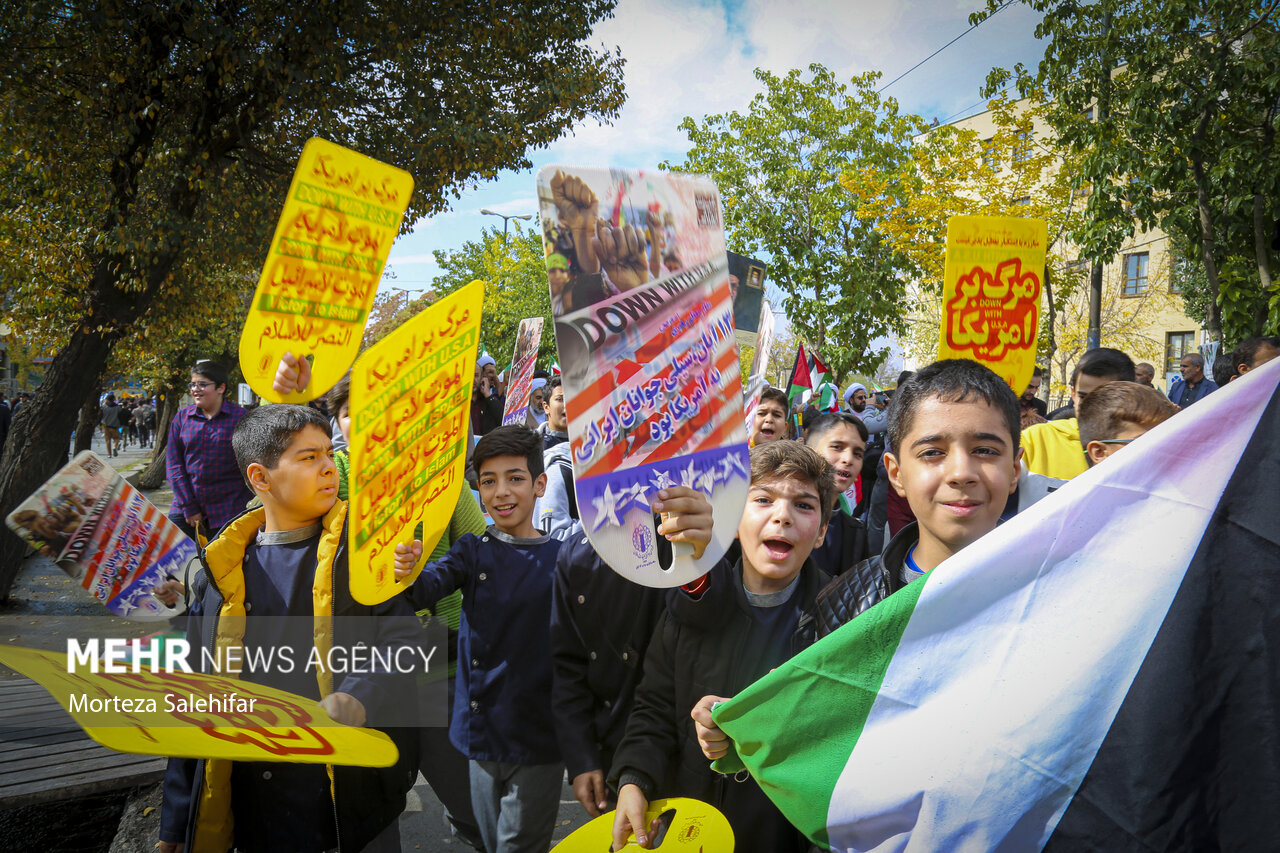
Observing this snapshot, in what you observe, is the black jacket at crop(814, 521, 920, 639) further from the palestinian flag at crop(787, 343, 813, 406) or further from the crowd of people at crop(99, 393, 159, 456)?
the crowd of people at crop(99, 393, 159, 456)

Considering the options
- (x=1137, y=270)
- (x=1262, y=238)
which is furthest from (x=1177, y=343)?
(x=1262, y=238)

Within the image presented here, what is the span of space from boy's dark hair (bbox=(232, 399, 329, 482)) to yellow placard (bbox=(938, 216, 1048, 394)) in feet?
10.1

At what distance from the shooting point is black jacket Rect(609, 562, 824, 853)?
6.38ft

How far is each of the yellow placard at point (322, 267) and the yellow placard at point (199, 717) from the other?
1.04 metres

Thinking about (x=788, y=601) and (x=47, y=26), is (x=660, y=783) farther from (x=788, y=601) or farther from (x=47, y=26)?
(x=47, y=26)

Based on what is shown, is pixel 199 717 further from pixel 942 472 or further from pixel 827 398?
pixel 827 398

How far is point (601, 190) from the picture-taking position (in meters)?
1.68

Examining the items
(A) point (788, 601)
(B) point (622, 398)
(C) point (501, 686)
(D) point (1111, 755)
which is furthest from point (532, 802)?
(D) point (1111, 755)

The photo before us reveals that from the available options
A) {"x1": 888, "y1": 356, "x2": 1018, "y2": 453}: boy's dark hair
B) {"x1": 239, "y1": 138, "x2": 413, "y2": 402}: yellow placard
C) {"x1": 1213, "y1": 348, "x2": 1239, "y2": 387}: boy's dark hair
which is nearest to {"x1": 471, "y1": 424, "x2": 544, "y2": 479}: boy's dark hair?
{"x1": 239, "y1": 138, "x2": 413, "y2": 402}: yellow placard

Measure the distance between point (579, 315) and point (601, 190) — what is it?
28 cm

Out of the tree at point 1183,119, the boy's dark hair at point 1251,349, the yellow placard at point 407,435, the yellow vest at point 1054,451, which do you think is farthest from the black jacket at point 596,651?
the tree at point 1183,119

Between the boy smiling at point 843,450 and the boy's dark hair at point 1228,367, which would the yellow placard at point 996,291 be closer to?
the boy smiling at point 843,450

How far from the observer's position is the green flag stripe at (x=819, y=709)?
4.75 ft

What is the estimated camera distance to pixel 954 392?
6.01 feet
